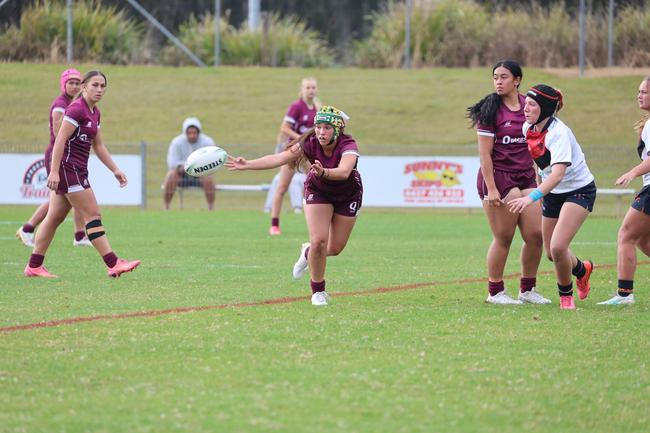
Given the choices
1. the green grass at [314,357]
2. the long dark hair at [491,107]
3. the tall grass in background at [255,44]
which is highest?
the tall grass in background at [255,44]

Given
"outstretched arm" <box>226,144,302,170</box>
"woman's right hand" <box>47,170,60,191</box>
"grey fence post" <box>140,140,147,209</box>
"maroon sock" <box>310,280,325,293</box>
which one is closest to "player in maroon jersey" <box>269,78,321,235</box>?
"woman's right hand" <box>47,170,60,191</box>

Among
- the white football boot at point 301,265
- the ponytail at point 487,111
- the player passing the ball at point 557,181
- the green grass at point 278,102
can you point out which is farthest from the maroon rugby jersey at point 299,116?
the green grass at point 278,102

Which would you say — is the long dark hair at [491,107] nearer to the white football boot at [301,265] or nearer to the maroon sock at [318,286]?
the maroon sock at [318,286]

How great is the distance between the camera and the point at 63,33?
34.7m

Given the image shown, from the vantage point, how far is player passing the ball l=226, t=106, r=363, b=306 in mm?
9516

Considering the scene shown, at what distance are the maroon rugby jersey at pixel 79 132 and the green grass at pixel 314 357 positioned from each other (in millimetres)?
1231

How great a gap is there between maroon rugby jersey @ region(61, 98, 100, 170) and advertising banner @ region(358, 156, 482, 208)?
14321 millimetres

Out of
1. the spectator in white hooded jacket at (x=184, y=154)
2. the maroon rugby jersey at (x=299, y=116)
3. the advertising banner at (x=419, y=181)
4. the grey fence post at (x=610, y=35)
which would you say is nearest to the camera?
the maroon rugby jersey at (x=299, y=116)

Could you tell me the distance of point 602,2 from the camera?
122ft

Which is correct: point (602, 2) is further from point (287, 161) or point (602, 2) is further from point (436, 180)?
point (287, 161)

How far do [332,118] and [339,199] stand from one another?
793 mm

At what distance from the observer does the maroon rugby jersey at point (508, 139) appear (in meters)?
9.75

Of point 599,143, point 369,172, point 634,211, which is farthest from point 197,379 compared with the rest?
point 599,143

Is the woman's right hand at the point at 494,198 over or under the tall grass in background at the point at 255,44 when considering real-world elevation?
under
